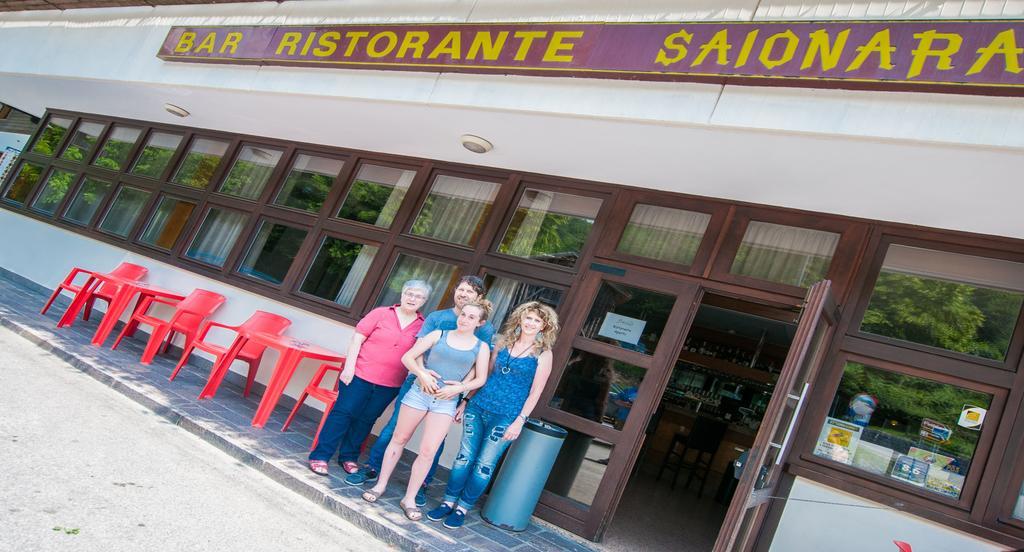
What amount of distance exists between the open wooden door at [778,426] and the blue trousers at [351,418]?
2.36 m

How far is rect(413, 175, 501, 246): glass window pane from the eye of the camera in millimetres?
6020

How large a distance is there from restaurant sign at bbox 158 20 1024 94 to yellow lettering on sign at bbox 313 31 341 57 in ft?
0.03

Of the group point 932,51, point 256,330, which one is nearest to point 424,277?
point 256,330

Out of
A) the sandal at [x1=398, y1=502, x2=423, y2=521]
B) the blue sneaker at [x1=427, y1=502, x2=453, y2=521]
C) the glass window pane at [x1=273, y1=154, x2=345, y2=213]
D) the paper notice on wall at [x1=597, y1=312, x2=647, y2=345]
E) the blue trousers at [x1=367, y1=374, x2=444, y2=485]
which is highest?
the glass window pane at [x1=273, y1=154, x2=345, y2=213]

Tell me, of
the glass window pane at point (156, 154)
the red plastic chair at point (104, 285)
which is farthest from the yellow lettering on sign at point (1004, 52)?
the glass window pane at point (156, 154)

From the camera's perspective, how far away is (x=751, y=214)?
4.83 metres

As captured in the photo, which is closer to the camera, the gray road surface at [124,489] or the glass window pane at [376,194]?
the gray road surface at [124,489]

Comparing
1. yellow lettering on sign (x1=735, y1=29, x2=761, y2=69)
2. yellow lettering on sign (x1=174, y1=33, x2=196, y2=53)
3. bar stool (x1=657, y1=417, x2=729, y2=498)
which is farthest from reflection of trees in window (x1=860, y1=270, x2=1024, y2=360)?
yellow lettering on sign (x1=174, y1=33, x2=196, y2=53)

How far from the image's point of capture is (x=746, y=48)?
153 inches

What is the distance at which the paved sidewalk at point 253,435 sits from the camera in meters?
3.80

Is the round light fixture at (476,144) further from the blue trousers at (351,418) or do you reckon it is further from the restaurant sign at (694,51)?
the blue trousers at (351,418)

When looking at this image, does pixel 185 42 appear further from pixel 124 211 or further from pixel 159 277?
pixel 124 211

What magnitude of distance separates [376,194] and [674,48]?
11.7ft

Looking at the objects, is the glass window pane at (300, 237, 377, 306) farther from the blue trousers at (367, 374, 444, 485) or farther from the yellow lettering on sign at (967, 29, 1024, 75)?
the yellow lettering on sign at (967, 29, 1024, 75)
